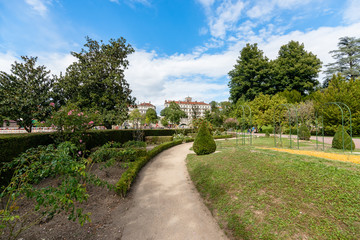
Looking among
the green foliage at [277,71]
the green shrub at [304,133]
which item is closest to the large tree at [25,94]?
the green shrub at [304,133]

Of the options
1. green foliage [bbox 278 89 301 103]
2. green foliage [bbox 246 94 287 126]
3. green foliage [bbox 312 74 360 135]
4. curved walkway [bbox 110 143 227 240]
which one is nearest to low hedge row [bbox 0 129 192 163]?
curved walkway [bbox 110 143 227 240]

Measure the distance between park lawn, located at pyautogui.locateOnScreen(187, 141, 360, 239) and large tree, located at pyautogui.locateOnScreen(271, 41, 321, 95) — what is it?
32.3 meters

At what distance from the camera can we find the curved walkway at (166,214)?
3209 millimetres

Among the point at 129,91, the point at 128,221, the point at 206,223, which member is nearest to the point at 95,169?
the point at 128,221

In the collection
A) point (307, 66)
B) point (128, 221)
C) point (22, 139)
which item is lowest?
point (128, 221)

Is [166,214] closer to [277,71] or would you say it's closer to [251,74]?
[251,74]

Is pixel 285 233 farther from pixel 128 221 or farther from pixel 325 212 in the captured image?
pixel 128 221

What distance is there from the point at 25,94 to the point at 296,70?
38.6 m

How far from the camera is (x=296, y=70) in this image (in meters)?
30.9

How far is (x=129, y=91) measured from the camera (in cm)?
1827

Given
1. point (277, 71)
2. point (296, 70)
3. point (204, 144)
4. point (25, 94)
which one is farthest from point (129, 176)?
point (296, 70)

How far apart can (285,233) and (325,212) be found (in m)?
0.93

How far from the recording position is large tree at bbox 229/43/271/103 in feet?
105

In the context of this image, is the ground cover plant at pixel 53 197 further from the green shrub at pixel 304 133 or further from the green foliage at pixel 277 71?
the green foliage at pixel 277 71
